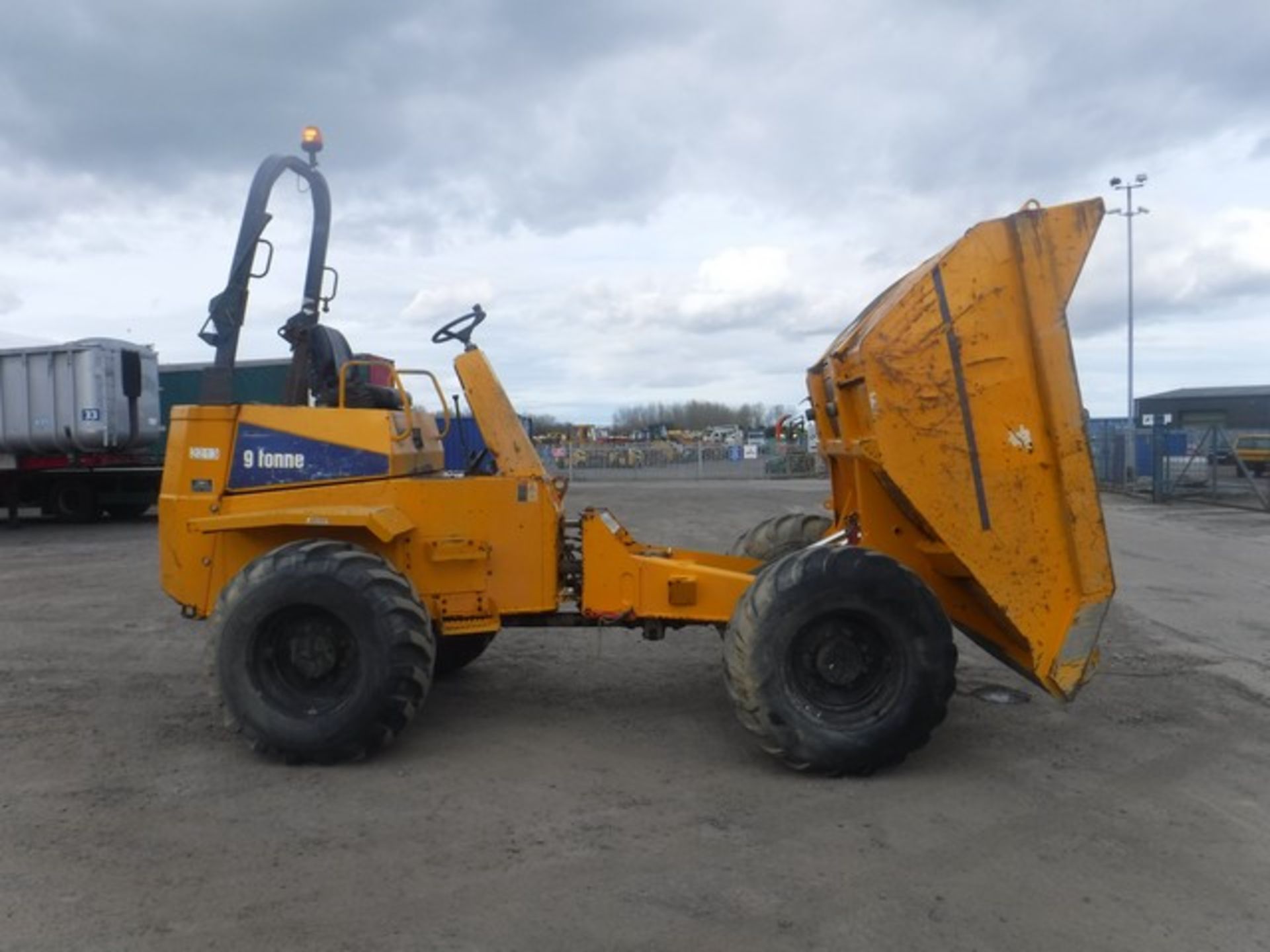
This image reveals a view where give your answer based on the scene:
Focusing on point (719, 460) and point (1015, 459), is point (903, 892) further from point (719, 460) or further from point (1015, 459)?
point (719, 460)

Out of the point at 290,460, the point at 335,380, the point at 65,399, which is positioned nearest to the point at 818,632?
the point at 290,460

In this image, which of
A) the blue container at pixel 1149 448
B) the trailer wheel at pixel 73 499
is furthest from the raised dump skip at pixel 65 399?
the blue container at pixel 1149 448

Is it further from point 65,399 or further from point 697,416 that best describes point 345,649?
point 697,416

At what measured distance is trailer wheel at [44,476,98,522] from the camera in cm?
1952

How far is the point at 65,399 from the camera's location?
18094 millimetres

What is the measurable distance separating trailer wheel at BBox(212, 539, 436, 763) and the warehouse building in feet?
160

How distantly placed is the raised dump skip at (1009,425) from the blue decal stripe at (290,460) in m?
2.74

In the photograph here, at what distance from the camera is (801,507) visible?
22406 millimetres

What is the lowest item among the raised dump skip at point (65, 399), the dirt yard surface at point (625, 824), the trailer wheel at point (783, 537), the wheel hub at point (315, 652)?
the dirt yard surface at point (625, 824)

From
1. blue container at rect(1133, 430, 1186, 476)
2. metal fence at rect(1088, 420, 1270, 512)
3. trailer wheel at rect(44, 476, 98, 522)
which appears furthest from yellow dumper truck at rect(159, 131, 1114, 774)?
blue container at rect(1133, 430, 1186, 476)

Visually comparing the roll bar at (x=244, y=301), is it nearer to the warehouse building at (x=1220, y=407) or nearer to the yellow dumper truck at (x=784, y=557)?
the yellow dumper truck at (x=784, y=557)

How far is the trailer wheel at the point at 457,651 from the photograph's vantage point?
6895mm

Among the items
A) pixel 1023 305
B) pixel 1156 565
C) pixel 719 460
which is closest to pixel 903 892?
pixel 1023 305

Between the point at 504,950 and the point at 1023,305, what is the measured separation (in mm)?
3692
